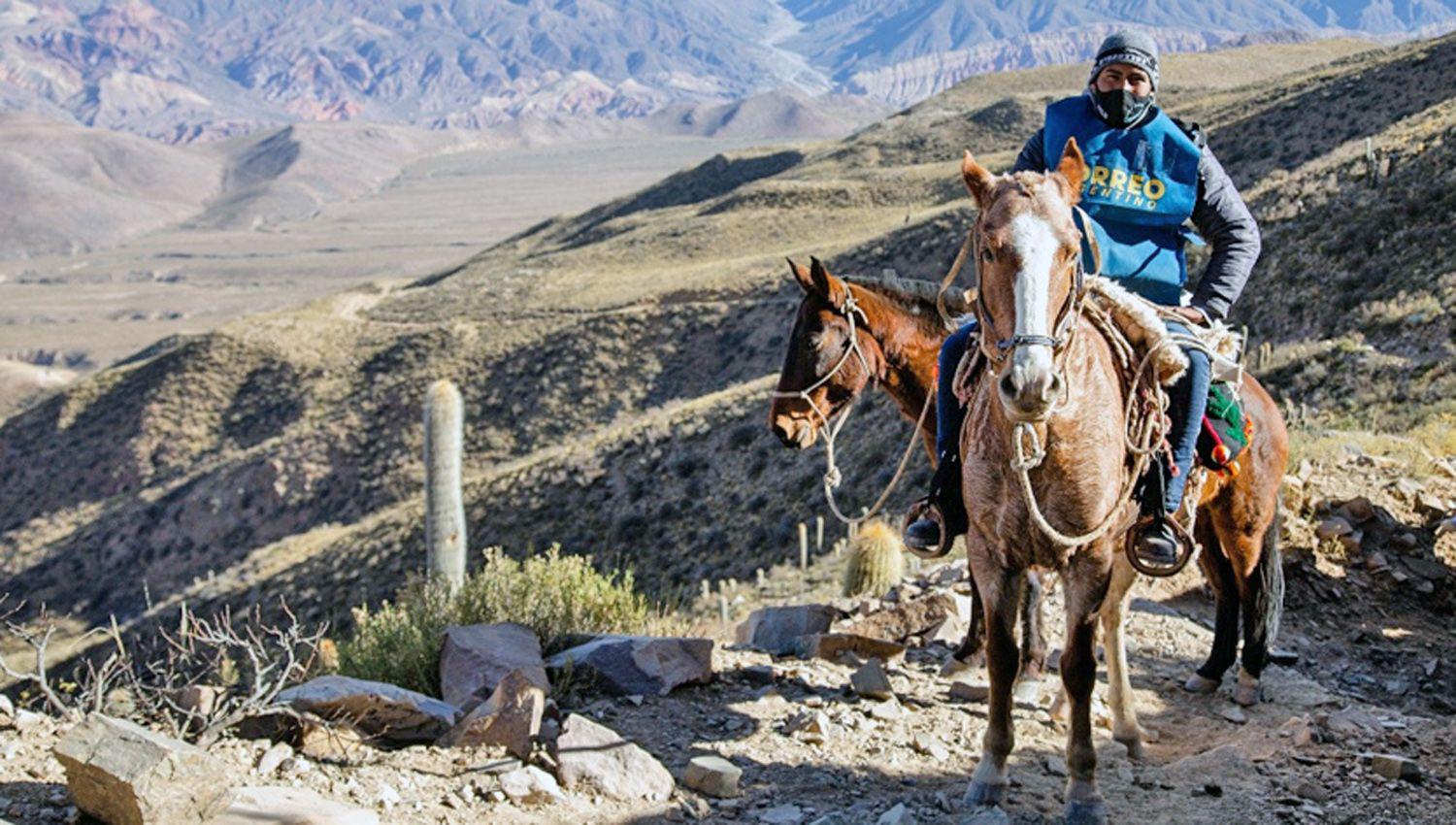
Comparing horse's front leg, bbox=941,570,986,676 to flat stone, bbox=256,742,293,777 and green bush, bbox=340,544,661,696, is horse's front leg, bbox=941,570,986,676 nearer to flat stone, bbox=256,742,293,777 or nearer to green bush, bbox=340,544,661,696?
green bush, bbox=340,544,661,696

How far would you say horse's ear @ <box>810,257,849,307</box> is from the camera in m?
7.59

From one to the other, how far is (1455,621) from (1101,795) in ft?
16.0

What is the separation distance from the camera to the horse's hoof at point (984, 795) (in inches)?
212

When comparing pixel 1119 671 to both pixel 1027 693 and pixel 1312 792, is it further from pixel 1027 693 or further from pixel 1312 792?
pixel 1312 792

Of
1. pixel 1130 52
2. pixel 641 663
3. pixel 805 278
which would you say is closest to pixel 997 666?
pixel 641 663

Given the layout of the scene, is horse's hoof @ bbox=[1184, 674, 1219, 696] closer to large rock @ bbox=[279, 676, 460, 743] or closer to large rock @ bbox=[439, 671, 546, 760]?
large rock @ bbox=[439, 671, 546, 760]

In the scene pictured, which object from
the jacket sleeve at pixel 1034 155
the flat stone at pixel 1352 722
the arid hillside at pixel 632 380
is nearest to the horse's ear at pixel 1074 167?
the jacket sleeve at pixel 1034 155

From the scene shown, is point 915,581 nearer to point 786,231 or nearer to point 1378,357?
point 1378,357

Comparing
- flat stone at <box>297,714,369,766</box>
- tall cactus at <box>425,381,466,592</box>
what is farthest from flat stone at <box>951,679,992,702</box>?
tall cactus at <box>425,381,466,592</box>

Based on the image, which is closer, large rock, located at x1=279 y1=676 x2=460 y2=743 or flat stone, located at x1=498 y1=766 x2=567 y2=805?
flat stone, located at x1=498 y1=766 x2=567 y2=805

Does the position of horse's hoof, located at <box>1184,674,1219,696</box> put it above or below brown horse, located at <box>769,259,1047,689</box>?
below

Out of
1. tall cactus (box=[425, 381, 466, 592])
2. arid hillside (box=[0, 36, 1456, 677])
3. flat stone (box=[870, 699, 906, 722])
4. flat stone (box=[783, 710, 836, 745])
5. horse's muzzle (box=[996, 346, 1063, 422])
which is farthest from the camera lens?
arid hillside (box=[0, 36, 1456, 677])

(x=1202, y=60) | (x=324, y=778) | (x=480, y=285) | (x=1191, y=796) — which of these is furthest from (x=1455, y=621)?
(x=1202, y=60)

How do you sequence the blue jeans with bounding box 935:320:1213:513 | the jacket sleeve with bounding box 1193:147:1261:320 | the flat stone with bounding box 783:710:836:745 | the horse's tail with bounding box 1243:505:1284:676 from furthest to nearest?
1. the horse's tail with bounding box 1243:505:1284:676
2. the flat stone with bounding box 783:710:836:745
3. the jacket sleeve with bounding box 1193:147:1261:320
4. the blue jeans with bounding box 935:320:1213:513
